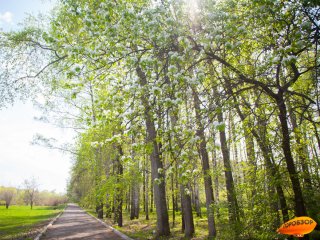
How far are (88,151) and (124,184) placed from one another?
23.6ft

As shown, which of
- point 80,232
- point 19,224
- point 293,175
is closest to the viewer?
point 293,175

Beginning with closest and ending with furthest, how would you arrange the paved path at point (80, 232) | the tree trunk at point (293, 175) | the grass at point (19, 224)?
1. the tree trunk at point (293, 175)
2. the paved path at point (80, 232)
3. the grass at point (19, 224)

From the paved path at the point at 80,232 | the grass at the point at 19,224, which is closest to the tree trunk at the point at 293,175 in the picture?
the paved path at the point at 80,232

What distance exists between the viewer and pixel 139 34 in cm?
535

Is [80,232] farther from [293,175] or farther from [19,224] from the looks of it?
[293,175]

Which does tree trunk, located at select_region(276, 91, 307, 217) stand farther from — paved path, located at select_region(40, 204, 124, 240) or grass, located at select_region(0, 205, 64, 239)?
grass, located at select_region(0, 205, 64, 239)

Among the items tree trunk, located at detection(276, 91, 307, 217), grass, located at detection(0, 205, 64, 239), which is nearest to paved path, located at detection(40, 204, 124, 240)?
grass, located at detection(0, 205, 64, 239)

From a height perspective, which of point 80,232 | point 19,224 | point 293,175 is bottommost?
point 80,232

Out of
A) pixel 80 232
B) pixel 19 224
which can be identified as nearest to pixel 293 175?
pixel 80 232

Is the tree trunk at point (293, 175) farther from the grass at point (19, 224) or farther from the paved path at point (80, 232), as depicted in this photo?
the grass at point (19, 224)

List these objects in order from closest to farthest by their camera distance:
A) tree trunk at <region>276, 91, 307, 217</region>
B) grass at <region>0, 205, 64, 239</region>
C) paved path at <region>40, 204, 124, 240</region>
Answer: tree trunk at <region>276, 91, 307, 217</region> < paved path at <region>40, 204, 124, 240</region> < grass at <region>0, 205, 64, 239</region>

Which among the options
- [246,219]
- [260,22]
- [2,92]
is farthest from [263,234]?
[2,92]

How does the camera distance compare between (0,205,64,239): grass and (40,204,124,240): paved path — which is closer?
(40,204,124,240): paved path

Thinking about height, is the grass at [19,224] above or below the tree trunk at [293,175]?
below
